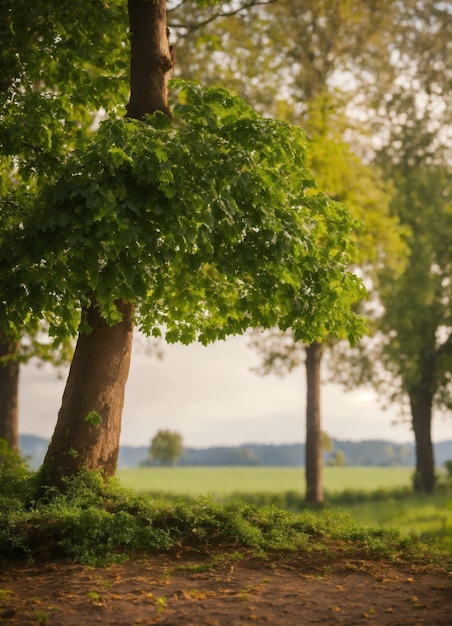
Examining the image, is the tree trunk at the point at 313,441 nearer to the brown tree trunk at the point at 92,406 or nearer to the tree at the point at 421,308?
the tree at the point at 421,308

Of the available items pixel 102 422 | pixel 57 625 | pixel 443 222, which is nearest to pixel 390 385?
pixel 443 222

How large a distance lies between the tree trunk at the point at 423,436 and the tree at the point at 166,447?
1340 inches

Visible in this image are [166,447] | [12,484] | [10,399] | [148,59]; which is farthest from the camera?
[166,447]

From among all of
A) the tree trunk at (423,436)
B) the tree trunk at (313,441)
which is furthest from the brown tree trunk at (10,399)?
the tree trunk at (423,436)

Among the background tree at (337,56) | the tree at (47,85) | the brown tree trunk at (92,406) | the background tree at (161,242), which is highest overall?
the background tree at (337,56)

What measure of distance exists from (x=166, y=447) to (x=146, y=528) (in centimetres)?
5093

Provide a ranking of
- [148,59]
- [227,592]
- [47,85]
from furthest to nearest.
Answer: [47,85] → [148,59] → [227,592]

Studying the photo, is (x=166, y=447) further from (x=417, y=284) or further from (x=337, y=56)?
(x=337, y=56)

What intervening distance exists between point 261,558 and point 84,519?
261 centimetres

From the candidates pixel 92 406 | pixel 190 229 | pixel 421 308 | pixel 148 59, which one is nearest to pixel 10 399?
pixel 92 406

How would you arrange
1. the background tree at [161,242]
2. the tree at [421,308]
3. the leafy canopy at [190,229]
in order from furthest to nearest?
the tree at [421,308], the background tree at [161,242], the leafy canopy at [190,229]

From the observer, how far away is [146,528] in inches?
393

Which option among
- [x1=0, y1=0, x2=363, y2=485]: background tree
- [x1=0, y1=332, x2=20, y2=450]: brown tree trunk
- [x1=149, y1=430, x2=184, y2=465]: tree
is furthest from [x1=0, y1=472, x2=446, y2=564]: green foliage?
[x1=149, y1=430, x2=184, y2=465]: tree

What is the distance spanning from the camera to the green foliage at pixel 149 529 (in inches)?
380
